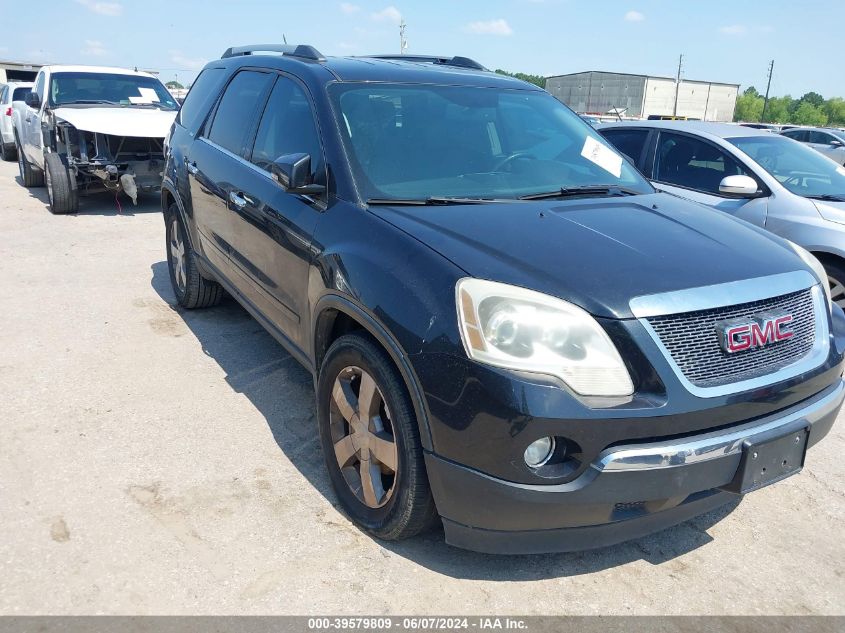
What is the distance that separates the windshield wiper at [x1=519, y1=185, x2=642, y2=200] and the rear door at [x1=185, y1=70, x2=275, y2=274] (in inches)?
65.1

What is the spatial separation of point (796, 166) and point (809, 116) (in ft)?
318

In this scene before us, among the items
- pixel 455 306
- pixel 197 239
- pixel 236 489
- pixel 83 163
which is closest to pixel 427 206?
pixel 455 306

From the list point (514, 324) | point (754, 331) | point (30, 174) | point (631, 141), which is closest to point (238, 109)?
point (514, 324)

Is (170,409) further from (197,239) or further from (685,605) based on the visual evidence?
(685,605)

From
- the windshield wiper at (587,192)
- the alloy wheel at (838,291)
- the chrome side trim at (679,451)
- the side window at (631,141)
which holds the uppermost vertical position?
the windshield wiper at (587,192)

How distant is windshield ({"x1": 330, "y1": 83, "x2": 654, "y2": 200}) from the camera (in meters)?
3.04

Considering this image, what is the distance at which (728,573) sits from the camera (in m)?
2.65

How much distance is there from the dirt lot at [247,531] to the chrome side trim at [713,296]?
1076 millimetres

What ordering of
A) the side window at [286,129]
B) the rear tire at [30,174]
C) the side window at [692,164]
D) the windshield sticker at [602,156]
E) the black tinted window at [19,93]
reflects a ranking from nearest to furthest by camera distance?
the side window at [286,129], the windshield sticker at [602,156], the side window at [692,164], the rear tire at [30,174], the black tinted window at [19,93]

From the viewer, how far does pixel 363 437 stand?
2.70 metres

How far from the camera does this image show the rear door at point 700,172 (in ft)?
17.7

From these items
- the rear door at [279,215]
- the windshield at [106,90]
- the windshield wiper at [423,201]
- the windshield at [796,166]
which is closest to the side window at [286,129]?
the rear door at [279,215]

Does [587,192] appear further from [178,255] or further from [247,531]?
[178,255]

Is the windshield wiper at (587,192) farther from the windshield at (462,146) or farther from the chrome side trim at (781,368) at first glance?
the chrome side trim at (781,368)
